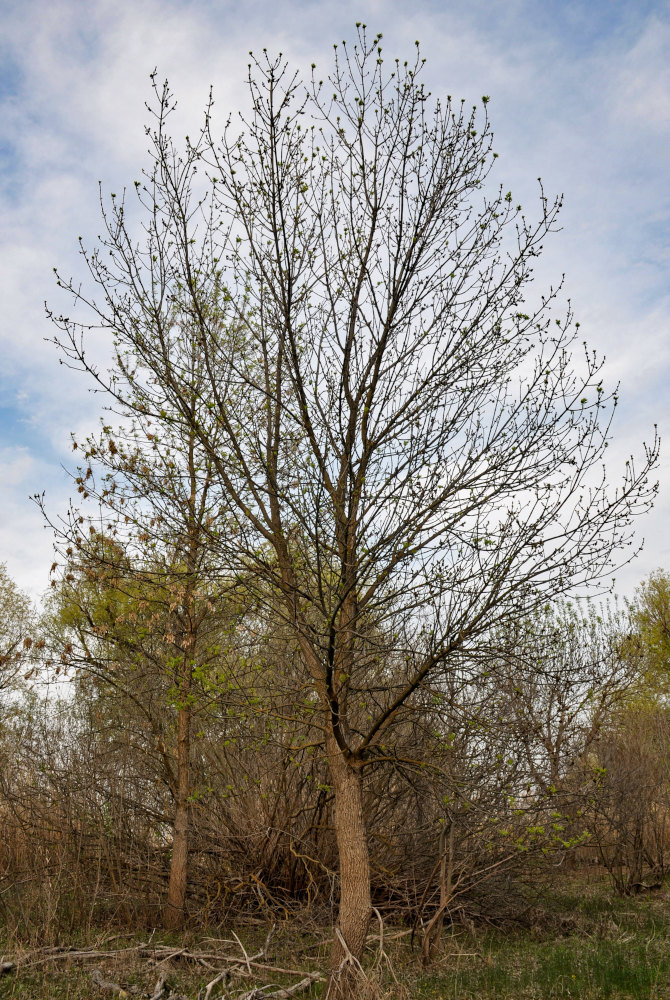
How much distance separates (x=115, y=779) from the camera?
9016mm

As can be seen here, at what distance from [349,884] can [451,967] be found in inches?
78.7

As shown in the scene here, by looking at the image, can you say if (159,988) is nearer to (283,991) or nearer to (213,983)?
(213,983)

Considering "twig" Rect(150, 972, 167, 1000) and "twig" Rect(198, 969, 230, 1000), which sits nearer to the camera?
"twig" Rect(198, 969, 230, 1000)

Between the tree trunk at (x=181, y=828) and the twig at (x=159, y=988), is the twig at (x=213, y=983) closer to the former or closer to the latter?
the twig at (x=159, y=988)

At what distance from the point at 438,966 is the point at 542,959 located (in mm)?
1014

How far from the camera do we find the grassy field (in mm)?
5699

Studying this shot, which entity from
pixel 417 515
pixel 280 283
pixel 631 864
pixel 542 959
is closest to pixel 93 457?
pixel 280 283

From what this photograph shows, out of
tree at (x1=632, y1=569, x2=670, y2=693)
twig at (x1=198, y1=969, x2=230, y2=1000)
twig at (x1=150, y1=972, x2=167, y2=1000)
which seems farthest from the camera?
tree at (x1=632, y1=569, x2=670, y2=693)

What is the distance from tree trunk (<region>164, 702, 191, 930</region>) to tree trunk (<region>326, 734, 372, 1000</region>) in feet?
12.0

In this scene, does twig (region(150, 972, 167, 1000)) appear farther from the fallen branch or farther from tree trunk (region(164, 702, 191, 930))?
tree trunk (region(164, 702, 191, 930))

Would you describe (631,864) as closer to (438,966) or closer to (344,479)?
(438,966)

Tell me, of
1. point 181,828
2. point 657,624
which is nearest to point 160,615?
point 181,828

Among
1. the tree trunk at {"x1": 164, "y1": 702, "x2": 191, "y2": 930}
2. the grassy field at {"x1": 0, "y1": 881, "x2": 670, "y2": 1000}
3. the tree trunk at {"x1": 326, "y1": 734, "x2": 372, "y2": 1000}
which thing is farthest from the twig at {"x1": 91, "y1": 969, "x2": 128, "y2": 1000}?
Result: the tree trunk at {"x1": 164, "y1": 702, "x2": 191, "y2": 930}

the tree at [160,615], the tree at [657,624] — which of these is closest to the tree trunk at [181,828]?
the tree at [160,615]
